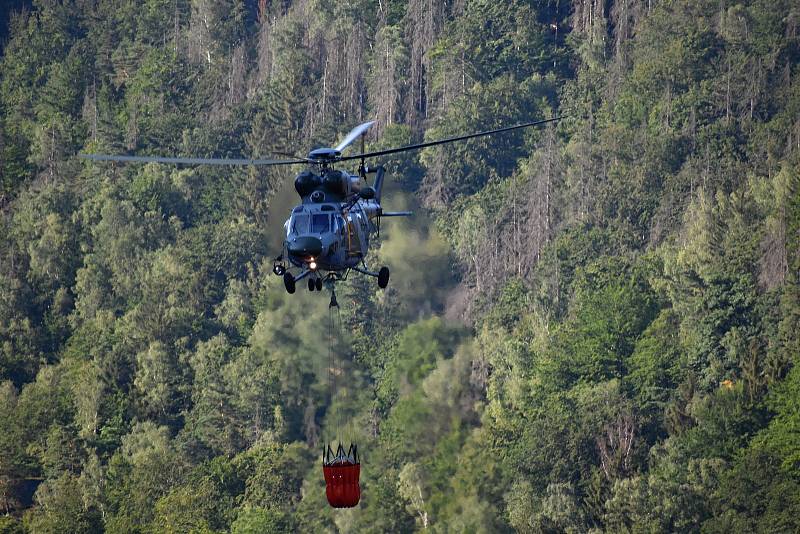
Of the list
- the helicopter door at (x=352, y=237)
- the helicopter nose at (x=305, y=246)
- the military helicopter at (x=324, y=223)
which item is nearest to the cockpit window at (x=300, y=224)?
the military helicopter at (x=324, y=223)

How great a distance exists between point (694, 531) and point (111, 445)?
41.9 metres

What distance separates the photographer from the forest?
110 meters

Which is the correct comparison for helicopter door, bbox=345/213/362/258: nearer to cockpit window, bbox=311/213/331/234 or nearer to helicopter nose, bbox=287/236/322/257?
cockpit window, bbox=311/213/331/234

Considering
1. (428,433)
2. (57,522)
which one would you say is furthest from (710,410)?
(57,522)

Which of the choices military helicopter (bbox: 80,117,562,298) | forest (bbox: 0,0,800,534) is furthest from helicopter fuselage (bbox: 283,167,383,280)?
forest (bbox: 0,0,800,534)

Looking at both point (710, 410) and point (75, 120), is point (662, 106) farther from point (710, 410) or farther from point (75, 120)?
point (75, 120)

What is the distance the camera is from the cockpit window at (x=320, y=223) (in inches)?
2304

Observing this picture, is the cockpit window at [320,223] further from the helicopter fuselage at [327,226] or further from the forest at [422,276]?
the forest at [422,276]

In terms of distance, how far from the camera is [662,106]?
516ft

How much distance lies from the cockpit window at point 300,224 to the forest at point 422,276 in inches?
Answer: 1366

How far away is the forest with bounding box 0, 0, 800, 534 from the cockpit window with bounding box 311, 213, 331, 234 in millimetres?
34768

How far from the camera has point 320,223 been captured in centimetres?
5875

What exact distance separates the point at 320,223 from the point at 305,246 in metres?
1.27

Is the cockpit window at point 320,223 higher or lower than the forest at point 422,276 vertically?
lower
